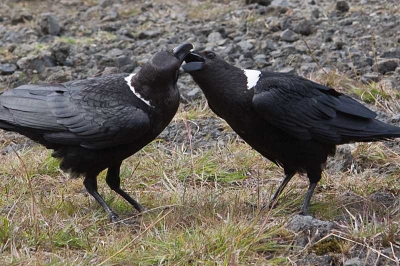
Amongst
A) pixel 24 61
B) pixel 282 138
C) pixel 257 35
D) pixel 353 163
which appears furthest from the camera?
pixel 257 35

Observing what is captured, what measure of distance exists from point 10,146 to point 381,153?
3.03 metres

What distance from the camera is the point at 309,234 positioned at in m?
4.78

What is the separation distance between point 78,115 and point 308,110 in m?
1.52

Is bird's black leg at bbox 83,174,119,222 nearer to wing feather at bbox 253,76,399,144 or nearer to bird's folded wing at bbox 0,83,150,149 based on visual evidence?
bird's folded wing at bbox 0,83,150,149

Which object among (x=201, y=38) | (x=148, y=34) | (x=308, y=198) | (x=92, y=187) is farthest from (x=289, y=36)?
(x=92, y=187)

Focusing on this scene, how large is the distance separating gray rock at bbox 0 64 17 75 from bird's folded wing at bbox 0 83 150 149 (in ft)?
9.97

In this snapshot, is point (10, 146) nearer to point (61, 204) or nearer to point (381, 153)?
point (61, 204)

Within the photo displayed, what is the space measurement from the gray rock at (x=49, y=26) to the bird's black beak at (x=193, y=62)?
511cm

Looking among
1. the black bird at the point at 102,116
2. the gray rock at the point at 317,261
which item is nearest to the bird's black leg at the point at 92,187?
the black bird at the point at 102,116

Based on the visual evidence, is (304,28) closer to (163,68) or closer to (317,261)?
(163,68)

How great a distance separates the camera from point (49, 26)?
10.4m

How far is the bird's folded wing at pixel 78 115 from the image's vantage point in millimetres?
5348

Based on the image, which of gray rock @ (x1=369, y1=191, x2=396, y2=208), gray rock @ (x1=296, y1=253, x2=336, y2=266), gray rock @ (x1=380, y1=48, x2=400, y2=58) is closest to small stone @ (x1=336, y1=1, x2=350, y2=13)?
gray rock @ (x1=380, y1=48, x2=400, y2=58)

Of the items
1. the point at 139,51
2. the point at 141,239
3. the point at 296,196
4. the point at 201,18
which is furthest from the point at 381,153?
the point at 201,18
